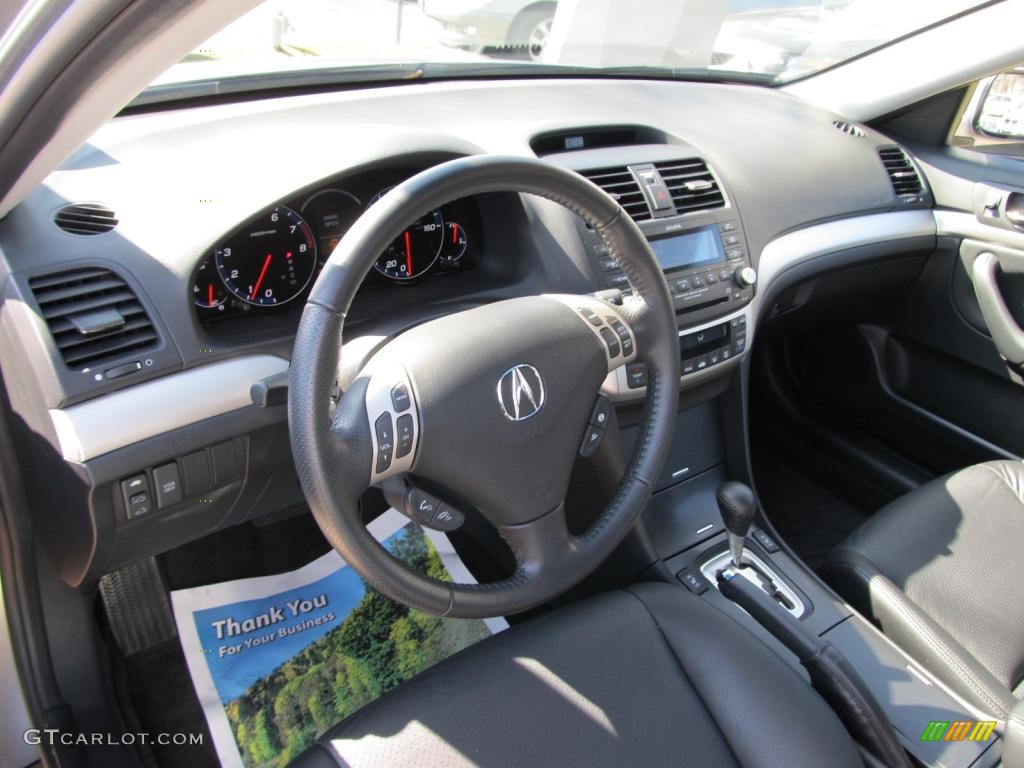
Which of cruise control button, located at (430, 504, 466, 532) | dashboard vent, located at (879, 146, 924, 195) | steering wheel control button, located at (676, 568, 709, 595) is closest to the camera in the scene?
cruise control button, located at (430, 504, 466, 532)

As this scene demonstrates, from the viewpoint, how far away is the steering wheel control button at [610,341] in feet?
3.94

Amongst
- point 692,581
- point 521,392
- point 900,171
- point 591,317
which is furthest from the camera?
point 900,171

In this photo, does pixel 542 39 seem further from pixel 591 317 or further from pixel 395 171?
pixel 591 317

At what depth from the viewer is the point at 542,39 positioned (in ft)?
6.89

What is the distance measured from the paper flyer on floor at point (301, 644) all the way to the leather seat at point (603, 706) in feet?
1.52

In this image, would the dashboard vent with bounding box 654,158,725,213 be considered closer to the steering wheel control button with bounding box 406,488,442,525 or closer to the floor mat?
the steering wheel control button with bounding box 406,488,442,525

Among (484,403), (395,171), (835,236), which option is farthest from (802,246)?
(484,403)

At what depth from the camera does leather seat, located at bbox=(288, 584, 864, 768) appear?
42.3 inches

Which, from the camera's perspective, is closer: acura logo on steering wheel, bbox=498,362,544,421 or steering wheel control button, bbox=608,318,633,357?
acura logo on steering wheel, bbox=498,362,544,421

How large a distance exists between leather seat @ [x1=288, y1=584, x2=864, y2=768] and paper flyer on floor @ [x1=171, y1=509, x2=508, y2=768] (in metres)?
0.46

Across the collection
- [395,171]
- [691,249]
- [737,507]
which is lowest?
[737,507]

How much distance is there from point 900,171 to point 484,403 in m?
1.75

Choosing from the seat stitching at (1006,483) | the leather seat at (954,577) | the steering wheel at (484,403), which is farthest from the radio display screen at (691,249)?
the seat stitching at (1006,483)

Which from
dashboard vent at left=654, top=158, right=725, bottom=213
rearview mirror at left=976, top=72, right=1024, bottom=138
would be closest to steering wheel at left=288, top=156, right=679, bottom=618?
dashboard vent at left=654, top=158, right=725, bottom=213
